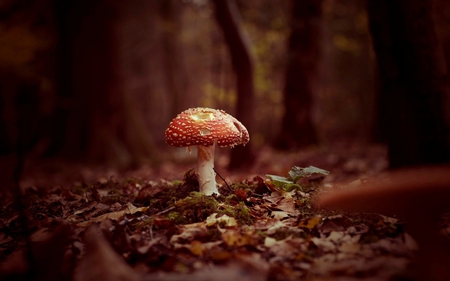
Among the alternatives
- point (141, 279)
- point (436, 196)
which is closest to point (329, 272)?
point (436, 196)

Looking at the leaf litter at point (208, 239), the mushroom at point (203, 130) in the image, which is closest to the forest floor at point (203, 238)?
the leaf litter at point (208, 239)

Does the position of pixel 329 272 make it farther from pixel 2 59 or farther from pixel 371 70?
pixel 371 70

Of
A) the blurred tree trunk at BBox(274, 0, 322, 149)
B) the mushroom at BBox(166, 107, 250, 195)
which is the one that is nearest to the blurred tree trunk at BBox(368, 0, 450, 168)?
the mushroom at BBox(166, 107, 250, 195)

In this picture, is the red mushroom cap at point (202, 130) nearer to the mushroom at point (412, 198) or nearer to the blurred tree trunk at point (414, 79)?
the mushroom at point (412, 198)

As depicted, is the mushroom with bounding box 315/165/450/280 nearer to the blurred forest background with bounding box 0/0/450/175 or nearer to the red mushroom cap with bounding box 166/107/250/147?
the red mushroom cap with bounding box 166/107/250/147

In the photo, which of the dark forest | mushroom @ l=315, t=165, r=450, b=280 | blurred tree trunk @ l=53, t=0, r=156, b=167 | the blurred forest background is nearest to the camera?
mushroom @ l=315, t=165, r=450, b=280

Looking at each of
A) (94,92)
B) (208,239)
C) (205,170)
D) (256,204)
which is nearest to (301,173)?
(256,204)
